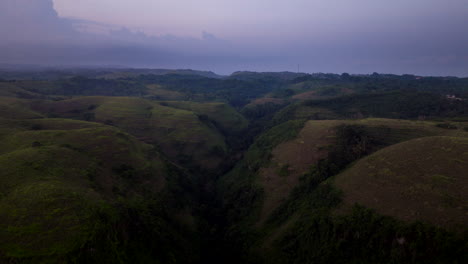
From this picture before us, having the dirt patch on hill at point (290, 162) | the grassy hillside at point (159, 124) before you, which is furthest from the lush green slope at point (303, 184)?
the grassy hillside at point (159, 124)

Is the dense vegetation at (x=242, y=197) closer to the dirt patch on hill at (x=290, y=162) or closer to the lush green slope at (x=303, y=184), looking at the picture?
the lush green slope at (x=303, y=184)

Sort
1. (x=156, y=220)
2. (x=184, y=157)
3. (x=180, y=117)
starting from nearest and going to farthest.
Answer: (x=156, y=220) < (x=184, y=157) < (x=180, y=117)

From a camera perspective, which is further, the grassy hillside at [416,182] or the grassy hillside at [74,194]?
the grassy hillside at [416,182]

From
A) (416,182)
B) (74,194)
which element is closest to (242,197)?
(416,182)

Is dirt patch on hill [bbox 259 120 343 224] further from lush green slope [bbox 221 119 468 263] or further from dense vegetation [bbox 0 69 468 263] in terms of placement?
dense vegetation [bbox 0 69 468 263]

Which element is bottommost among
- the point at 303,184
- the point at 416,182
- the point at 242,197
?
the point at 242,197

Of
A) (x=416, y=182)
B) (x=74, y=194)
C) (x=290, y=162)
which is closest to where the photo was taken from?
(x=74, y=194)

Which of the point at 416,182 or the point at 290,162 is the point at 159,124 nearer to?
the point at 290,162

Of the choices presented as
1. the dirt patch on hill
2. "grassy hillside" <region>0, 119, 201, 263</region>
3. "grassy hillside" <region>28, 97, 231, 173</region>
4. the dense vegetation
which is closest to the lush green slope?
the dirt patch on hill

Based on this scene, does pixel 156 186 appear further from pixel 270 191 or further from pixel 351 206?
pixel 351 206

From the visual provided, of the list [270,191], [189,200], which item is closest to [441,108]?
[270,191]

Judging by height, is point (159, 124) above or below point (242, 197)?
above
